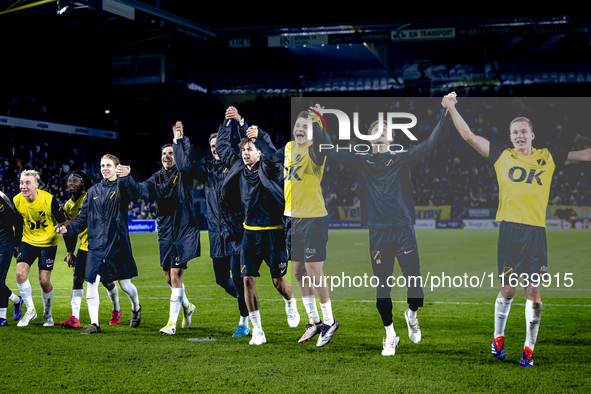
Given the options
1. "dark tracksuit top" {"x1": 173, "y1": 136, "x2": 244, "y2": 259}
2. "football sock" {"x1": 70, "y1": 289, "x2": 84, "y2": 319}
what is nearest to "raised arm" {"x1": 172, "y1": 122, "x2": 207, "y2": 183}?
"dark tracksuit top" {"x1": 173, "y1": 136, "x2": 244, "y2": 259}

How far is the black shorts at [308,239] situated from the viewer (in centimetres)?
705

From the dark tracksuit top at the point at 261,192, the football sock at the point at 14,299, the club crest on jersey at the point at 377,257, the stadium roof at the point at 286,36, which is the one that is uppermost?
the stadium roof at the point at 286,36

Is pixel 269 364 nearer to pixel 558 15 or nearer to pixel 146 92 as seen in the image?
pixel 558 15

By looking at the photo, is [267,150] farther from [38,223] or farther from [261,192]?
[38,223]

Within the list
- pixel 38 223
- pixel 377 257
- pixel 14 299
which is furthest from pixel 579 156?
pixel 14 299

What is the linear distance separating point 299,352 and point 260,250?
4.15ft

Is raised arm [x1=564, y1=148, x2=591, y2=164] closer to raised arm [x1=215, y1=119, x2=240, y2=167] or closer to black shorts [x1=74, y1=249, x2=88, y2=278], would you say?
raised arm [x1=215, y1=119, x2=240, y2=167]

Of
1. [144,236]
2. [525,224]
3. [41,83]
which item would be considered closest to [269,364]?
[525,224]

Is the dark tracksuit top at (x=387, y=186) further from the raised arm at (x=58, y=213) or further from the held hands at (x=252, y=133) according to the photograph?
the raised arm at (x=58, y=213)

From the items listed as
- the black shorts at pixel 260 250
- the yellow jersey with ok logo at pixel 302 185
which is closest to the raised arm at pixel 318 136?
the yellow jersey with ok logo at pixel 302 185

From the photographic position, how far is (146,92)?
36.0 m

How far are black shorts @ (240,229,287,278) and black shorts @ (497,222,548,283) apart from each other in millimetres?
2538

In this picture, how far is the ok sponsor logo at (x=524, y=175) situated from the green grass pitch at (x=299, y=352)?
1.87 m

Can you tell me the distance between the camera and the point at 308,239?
279 inches
